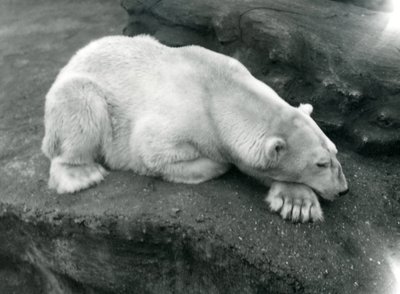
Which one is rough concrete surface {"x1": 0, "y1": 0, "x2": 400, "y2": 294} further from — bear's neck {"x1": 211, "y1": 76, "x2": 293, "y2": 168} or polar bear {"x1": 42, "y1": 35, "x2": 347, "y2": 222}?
bear's neck {"x1": 211, "y1": 76, "x2": 293, "y2": 168}

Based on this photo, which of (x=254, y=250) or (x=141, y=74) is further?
(x=141, y=74)

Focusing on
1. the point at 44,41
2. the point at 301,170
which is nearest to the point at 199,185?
the point at 301,170

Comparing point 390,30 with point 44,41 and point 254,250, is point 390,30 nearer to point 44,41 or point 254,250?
point 254,250

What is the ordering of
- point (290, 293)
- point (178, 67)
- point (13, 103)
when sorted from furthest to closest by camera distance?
point (13, 103) → point (178, 67) → point (290, 293)

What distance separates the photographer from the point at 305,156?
361 cm

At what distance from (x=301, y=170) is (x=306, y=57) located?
1.76 meters

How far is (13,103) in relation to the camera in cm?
597

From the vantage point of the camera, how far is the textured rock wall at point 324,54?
4.56m

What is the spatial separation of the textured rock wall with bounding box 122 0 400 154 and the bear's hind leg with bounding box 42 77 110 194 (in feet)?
6.65

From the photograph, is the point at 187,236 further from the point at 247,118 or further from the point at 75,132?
the point at 75,132

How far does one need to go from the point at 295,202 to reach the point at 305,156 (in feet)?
1.28

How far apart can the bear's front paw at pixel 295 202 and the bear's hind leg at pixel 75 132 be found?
1639 millimetres

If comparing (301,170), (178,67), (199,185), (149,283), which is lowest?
(149,283)

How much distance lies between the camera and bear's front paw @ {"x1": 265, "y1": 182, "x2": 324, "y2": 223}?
12.0 feet
